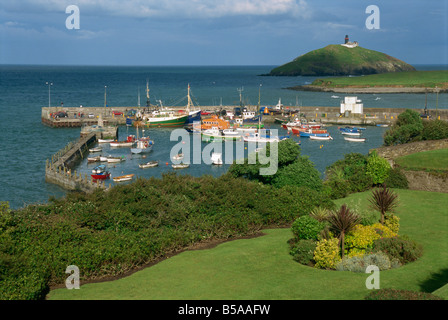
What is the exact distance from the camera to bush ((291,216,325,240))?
61.8 ft

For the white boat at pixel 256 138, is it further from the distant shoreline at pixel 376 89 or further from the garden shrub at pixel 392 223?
the distant shoreline at pixel 376 89

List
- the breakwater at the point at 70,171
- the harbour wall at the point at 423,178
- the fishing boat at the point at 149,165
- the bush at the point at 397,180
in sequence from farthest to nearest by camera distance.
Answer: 1. the fishing boat at the point at 149,165
2. the breakwater at the point at 70,171
3. the bush at the point at 397,180
4. the harbour wall at the point at 423,178

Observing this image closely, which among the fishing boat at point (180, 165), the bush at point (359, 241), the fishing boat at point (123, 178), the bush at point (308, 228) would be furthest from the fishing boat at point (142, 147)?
the bush at point (359, 241)

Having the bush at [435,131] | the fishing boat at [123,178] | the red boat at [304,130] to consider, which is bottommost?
the fishing boat at [123,178]

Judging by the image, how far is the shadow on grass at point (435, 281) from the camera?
14477 mm

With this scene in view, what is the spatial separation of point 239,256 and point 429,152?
883 inches

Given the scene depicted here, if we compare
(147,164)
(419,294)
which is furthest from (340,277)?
(147,164)

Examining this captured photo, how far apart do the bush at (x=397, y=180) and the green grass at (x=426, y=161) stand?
4.11 feet

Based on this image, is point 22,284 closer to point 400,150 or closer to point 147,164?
point 400,150

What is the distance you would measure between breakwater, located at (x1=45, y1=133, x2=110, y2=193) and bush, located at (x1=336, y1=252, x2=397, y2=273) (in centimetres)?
2187

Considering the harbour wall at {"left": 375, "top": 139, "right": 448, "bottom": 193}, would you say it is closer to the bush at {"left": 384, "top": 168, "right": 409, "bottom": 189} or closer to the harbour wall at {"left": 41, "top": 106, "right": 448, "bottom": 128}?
the bush at {"left": 384, "top": 168, "right": 409, "bottom": 189}

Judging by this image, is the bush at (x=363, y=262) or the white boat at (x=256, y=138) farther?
the white boat at (x=256, y=138)

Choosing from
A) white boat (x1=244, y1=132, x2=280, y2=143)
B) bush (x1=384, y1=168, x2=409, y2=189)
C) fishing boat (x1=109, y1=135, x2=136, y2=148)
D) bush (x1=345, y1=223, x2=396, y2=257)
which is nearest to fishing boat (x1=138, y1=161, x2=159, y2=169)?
fishing boat (x1=109, y1=135, x2=136, y2=148)

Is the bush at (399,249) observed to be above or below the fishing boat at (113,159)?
above
